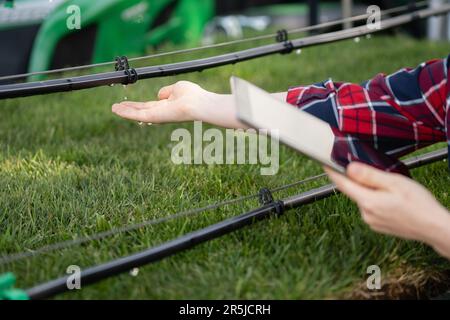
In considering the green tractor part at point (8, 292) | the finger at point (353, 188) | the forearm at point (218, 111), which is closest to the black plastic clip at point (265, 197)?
the forearm at point (218, 111)

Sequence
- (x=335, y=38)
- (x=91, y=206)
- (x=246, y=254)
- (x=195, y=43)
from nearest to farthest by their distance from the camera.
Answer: (x=246, y=254)
(x=91, y=206)
(x=335, y=38)
(x=195, y=43)

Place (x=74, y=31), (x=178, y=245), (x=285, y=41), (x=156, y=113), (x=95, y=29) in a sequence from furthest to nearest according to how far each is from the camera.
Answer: (x=95, y=29)
(x=74, y=31)
(x=285, y=41)
(x=156, y=113)
(x=178, y=245)

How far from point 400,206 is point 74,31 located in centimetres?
256

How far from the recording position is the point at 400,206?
1.31m

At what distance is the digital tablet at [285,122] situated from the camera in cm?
130

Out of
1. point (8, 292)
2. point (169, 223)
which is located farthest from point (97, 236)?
point (8, 292)

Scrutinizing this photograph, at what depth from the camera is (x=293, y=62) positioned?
12.1 ft

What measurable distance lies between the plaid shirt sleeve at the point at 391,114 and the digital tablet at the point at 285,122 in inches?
3.5

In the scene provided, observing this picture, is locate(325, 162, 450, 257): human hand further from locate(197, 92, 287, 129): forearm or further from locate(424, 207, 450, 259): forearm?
locate(197, 92, 287, 129): forearm

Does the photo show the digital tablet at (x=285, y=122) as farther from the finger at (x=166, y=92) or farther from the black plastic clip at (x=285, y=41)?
the black plastic clip at (x=285, y=41)

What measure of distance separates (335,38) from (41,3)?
1.72 metres

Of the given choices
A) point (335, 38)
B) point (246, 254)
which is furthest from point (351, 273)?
point (335, 38)

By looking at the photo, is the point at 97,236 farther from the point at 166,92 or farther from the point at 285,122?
the point at 285,122

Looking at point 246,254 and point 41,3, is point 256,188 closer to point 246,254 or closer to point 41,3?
point 246,254
